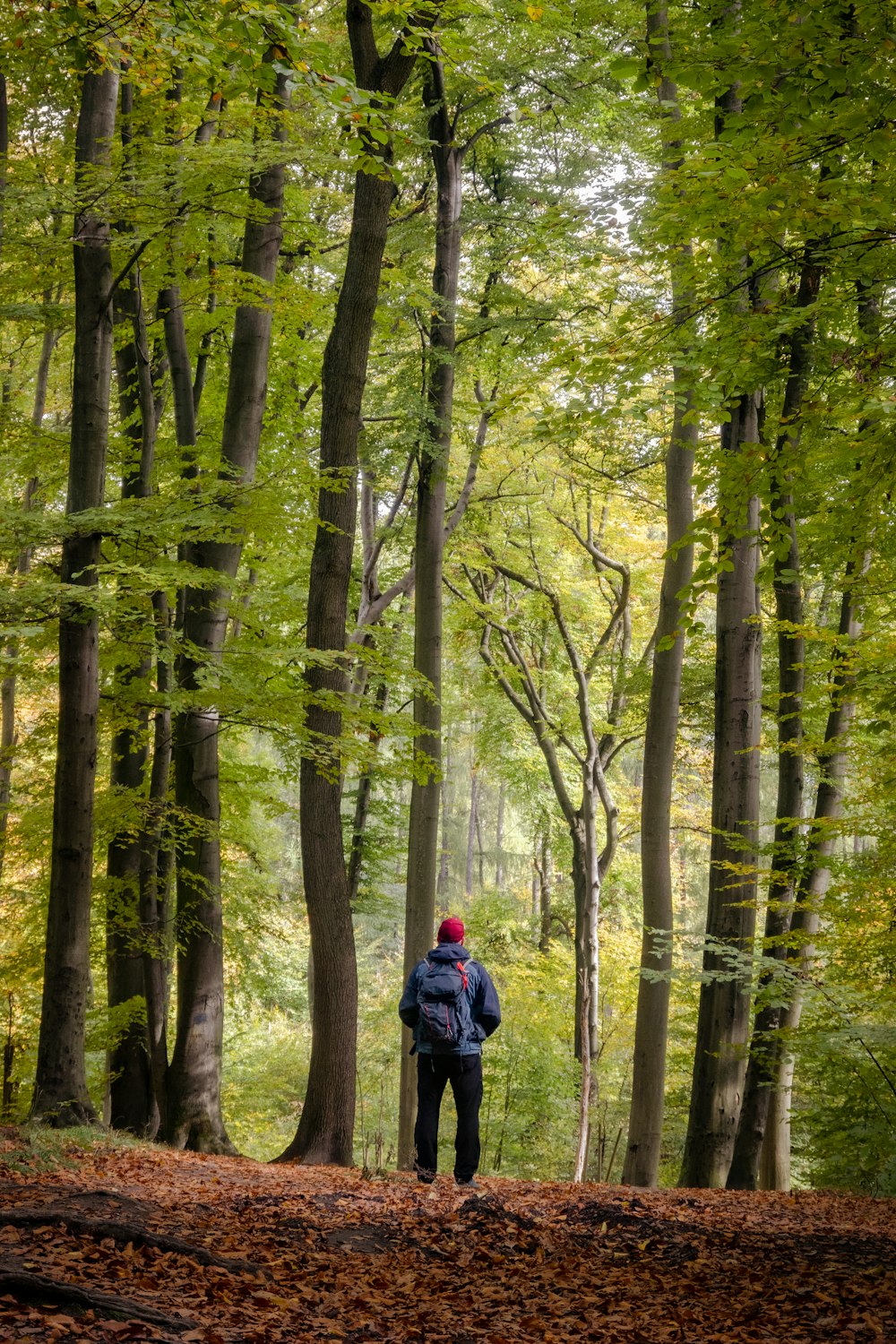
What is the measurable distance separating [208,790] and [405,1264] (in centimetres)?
585

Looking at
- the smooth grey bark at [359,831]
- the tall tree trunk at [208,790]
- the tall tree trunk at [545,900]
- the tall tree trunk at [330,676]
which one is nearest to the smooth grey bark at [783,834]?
the tall tree trunk at [330,676]

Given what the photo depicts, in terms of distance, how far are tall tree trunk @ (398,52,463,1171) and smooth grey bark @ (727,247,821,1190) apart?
357 centimetres

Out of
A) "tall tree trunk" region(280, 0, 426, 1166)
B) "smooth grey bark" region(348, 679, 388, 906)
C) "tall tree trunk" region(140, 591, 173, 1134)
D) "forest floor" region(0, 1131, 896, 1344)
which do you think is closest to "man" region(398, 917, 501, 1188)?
"forest floor" region(0, 1131, 896, 1344)

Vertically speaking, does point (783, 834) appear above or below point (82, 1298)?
above

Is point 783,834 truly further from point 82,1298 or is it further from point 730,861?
point 82,1298

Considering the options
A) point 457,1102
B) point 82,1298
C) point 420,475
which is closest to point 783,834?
point 457,1102

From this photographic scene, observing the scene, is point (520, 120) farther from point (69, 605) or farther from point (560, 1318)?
point (560, 1318)

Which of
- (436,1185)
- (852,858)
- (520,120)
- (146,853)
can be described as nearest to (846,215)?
(436,1185)

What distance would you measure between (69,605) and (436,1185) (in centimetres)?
462

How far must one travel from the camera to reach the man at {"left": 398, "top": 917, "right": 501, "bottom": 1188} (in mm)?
6535

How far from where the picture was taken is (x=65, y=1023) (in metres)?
7.24

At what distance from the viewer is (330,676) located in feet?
28.4

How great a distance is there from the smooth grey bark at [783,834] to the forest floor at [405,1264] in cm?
248

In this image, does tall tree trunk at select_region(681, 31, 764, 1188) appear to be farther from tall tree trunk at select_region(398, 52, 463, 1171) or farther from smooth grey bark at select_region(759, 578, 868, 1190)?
tall tree trunk at select_region(398, 52, 463, 1171)
